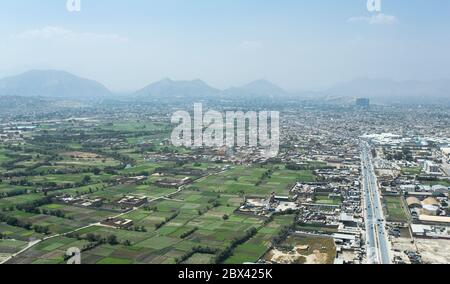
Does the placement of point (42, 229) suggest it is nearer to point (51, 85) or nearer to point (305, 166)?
point (305, 166)

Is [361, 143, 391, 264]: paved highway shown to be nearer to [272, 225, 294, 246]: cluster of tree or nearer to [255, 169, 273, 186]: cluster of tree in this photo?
[272, 225, 294, 246]: cluster of tree

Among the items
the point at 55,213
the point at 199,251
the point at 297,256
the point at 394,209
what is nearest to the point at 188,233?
the point at 199,251

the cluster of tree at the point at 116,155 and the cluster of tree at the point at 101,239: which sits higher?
the cluster of tree at the point at 116,155

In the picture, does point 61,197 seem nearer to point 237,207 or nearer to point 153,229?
point 153,229

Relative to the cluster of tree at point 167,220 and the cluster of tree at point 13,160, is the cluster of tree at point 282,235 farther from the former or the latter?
the cluster of tree at point 13,160

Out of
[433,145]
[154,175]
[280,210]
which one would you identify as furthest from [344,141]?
[280,210]

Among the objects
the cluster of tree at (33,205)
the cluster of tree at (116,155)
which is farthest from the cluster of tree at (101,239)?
the cluster of tree at (116,155)
